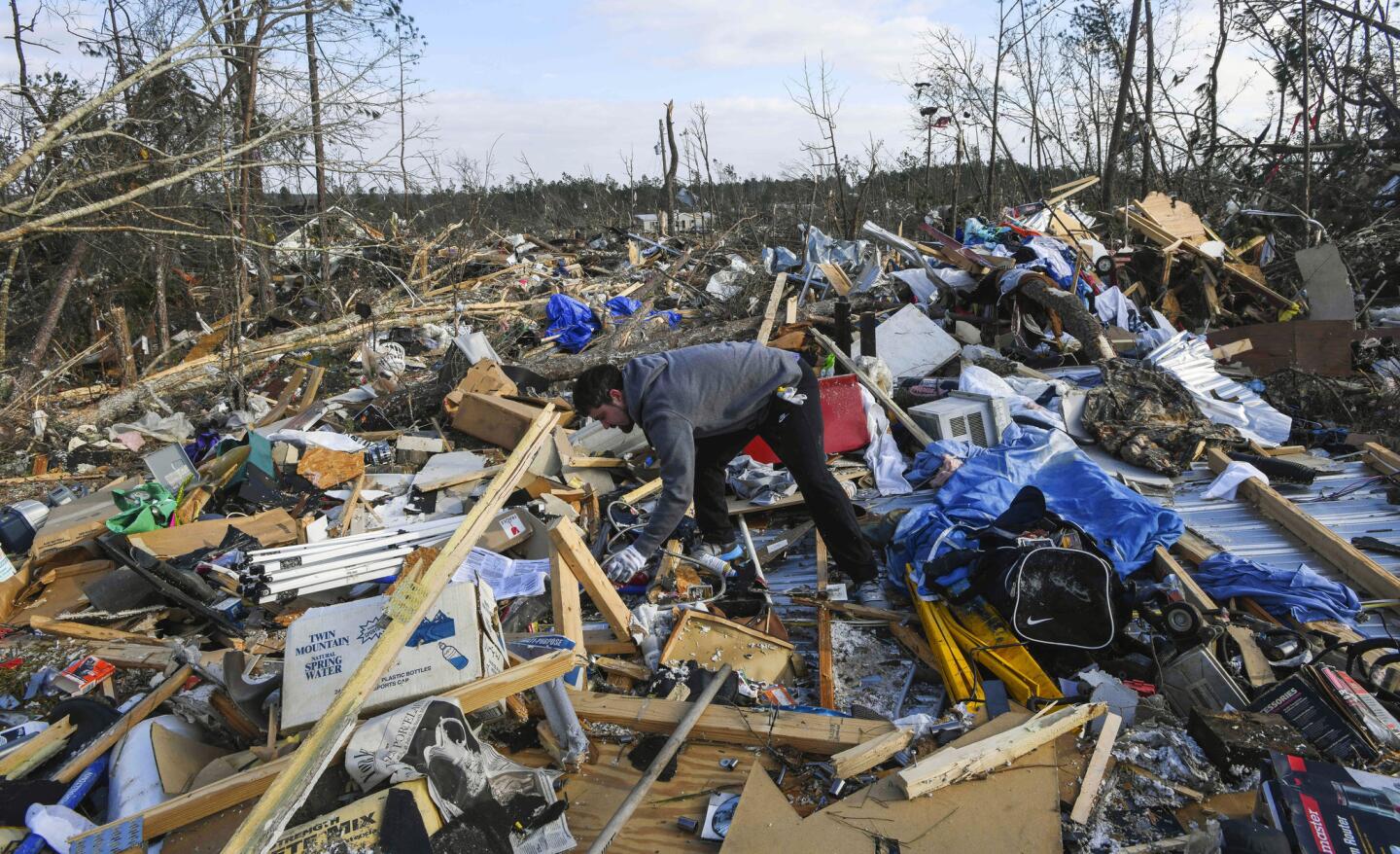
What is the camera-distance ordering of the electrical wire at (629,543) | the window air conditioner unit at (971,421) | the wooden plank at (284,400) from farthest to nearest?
the wooden plank at (284,400)
the window air conditioner unit at (971,421)
the electrical wire at (629,543)

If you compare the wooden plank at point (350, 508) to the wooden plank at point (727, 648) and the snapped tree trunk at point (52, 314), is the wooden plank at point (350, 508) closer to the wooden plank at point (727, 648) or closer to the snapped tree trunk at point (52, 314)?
the wooden plank at point (727, 648)

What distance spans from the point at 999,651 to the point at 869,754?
1.19 meters

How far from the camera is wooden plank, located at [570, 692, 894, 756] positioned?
2.55 m

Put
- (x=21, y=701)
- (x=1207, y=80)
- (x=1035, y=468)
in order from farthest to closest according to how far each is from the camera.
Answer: (x=1207, y=80)
(x=1035, y=468)
(x=21, y=701)

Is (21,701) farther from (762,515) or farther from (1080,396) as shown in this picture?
(1080,396)

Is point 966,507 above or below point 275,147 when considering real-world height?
below

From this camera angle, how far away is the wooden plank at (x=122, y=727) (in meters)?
2.73

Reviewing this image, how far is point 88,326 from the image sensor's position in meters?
10.3

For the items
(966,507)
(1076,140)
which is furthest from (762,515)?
(1076,140)

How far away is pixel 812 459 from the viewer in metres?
3.97

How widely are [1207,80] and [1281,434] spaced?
13.7 metres

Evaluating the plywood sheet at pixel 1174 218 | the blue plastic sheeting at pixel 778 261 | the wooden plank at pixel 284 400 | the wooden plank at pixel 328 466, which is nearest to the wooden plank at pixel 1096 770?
the wooden plank at pixel 328 466

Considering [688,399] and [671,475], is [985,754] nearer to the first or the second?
[671,475]

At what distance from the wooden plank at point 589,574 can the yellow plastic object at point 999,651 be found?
1.50m
